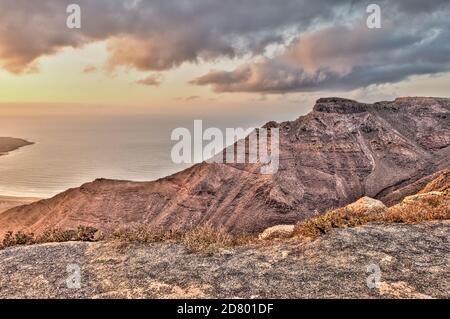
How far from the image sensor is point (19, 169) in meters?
97.5

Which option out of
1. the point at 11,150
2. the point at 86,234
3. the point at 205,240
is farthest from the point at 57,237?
the point at 11,150

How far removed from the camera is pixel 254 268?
8.01m

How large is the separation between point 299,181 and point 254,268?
76.8 metres

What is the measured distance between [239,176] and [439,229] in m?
68.1

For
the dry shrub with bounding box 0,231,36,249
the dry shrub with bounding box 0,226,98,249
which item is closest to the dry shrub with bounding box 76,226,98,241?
the dry shrub with bounding box 0,226,98,249

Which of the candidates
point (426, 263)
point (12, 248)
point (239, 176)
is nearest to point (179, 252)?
point (12, 248)

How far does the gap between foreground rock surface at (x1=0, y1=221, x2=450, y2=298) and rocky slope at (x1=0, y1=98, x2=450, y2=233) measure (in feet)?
150

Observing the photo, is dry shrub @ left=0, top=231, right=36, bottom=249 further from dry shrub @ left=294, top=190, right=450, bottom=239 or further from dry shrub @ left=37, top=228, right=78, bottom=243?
dry shrub @ left=294, top=190, right=450, bottom=239

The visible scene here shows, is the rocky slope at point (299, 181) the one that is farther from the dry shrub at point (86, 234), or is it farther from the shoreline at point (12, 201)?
the dry shrub at point (86, 234)

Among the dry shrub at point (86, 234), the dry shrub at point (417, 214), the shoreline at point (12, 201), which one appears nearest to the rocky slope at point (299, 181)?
the shoreline at point (12, 201)

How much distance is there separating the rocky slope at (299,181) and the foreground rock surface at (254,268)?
150 feet

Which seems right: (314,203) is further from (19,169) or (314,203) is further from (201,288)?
(201,288)

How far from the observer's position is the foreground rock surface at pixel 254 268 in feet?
22.8

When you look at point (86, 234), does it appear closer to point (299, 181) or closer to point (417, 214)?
point (417, 214)
